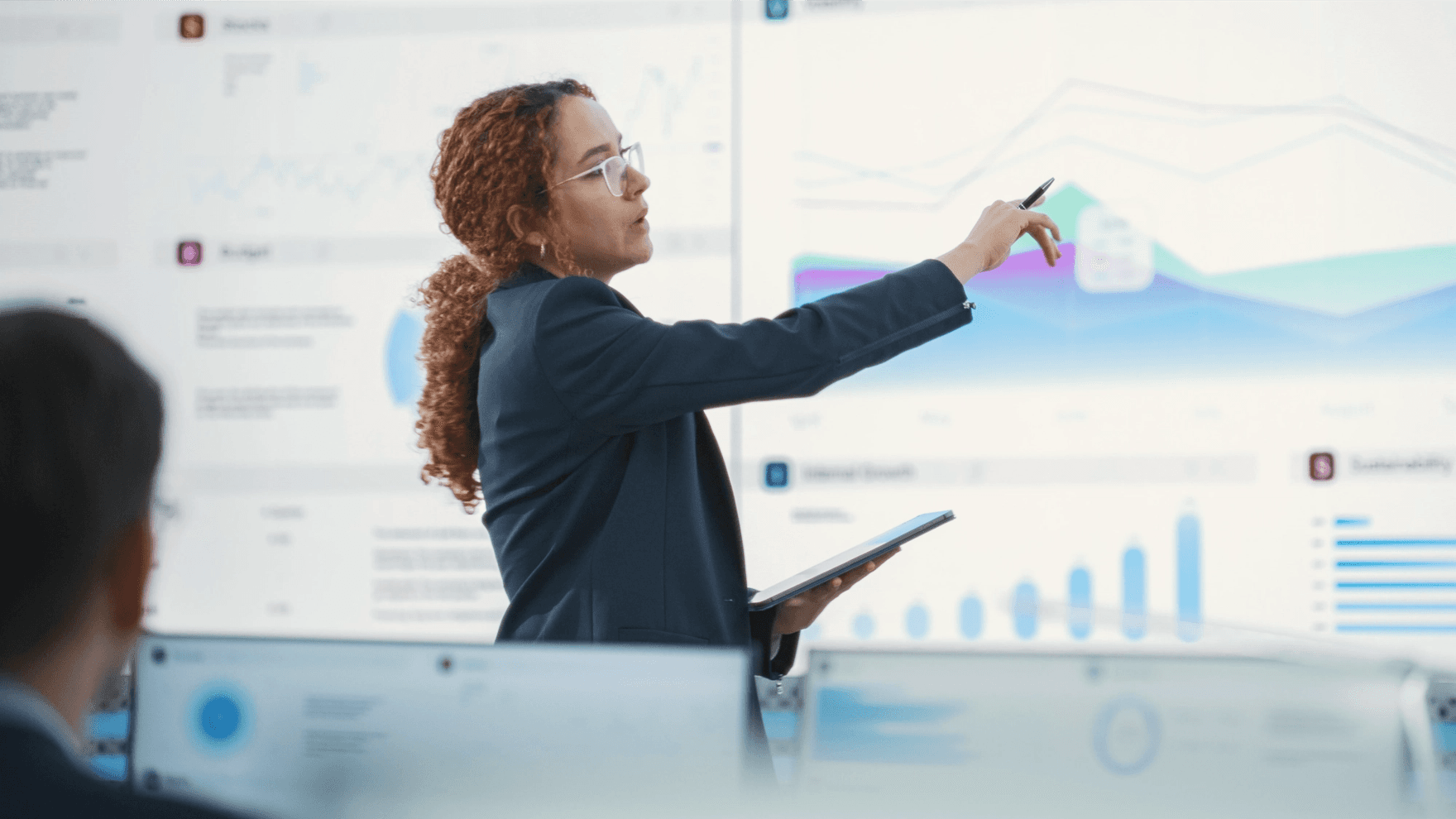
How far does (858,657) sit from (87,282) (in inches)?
98.1

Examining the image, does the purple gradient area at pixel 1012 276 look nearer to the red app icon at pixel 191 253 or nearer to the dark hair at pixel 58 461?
the red app icon at pixel 191 253

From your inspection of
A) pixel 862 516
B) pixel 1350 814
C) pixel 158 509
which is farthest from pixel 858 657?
pixel 862 516

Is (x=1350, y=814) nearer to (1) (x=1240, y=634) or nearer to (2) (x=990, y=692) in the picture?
(2) (x=990, y=692)

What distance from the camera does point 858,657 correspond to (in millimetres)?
692

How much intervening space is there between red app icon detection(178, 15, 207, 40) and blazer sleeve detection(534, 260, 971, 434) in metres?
2.00

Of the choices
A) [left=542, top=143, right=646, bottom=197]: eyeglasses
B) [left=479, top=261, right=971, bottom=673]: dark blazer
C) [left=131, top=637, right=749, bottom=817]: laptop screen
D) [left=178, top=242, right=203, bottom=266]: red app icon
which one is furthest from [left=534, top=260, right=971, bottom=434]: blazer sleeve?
[left=178, top=242, right=203, bottom=266]: red app icon

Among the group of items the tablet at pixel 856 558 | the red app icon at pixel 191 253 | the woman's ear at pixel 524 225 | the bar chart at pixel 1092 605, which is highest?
the woman's ear at pixel 524 225

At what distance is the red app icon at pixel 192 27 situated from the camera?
262 cm

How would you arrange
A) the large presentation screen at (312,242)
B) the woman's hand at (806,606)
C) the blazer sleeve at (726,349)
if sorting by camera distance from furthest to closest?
the large presentation screen at (312,242), the woman's hand at (806,606), the blazer sleeve at (726,349)

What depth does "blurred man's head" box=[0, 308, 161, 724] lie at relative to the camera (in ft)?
1.85

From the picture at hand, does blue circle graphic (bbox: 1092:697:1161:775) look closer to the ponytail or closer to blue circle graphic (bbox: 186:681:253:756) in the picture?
blue circle graphic (bbox: 186:681:253:756)

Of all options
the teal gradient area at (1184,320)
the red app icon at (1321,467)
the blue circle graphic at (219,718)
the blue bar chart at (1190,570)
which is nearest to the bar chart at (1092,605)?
the blue bar chart at (1190,570)

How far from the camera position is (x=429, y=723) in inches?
27.0

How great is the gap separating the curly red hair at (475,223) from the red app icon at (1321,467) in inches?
63.2
